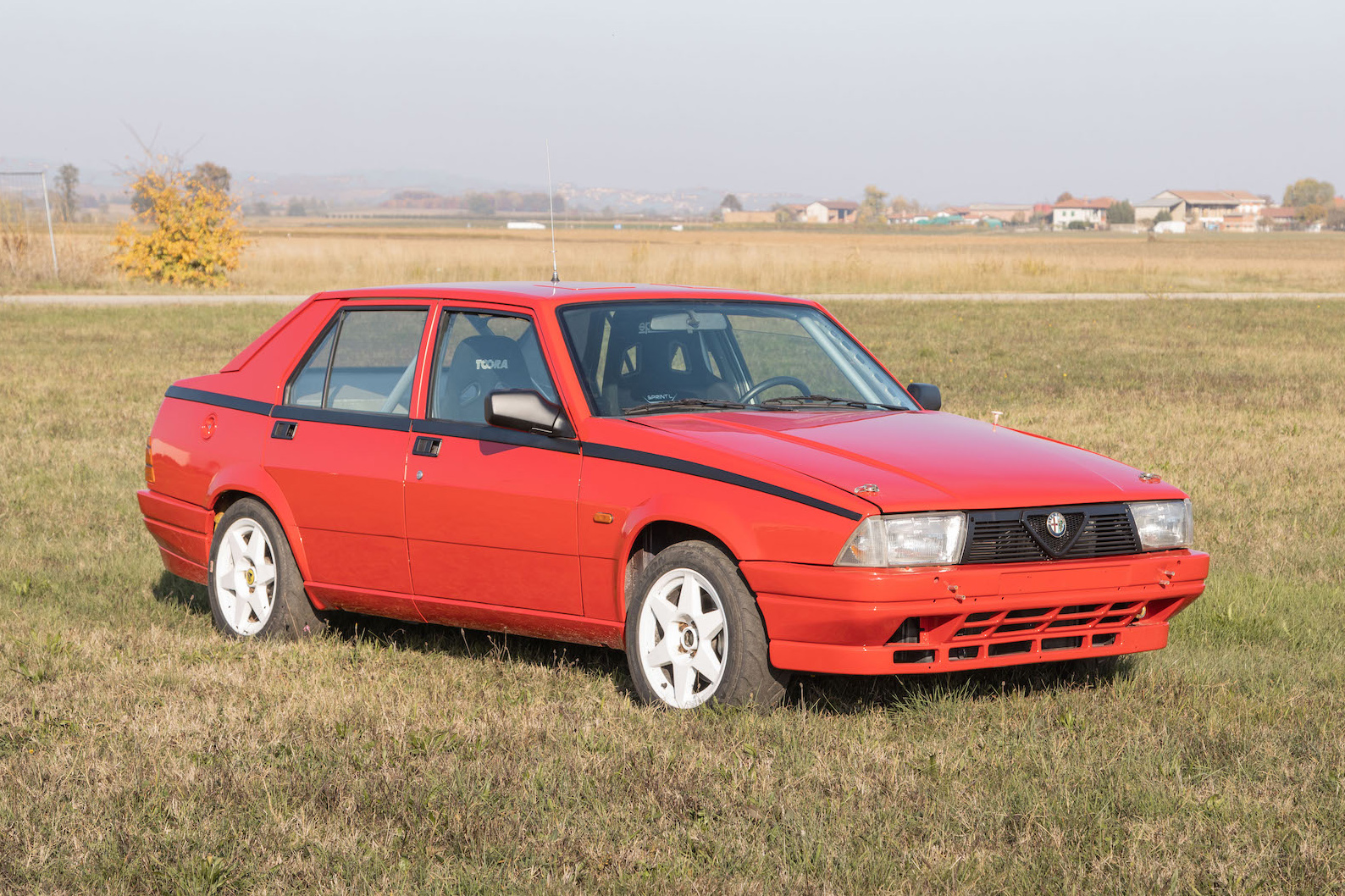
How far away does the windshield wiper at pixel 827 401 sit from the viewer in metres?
5.98

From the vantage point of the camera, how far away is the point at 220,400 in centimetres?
680

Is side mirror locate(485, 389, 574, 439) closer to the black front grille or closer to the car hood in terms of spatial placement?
the car hood

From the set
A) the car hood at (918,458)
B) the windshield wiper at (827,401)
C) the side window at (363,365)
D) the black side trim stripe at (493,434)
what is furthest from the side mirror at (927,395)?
the side window at (363,365)

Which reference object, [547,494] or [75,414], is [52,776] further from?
[75,414]

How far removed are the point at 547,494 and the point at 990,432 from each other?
1.74m

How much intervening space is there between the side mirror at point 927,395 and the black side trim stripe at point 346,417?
2.19 meters

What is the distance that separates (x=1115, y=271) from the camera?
141 feet

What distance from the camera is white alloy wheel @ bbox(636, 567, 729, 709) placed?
5.02 meters

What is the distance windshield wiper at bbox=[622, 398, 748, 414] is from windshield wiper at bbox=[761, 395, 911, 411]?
0.18 meters

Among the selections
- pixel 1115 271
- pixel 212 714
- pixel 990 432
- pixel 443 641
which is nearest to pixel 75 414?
pixel 443 641

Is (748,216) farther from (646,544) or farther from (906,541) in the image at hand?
(906,541)

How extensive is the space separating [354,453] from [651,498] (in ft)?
5.20

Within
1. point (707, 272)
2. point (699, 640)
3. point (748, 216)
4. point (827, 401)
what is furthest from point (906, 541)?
point (748, 216)

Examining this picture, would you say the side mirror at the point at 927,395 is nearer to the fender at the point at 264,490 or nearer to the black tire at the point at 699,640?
the black tire at the point at 699,640
